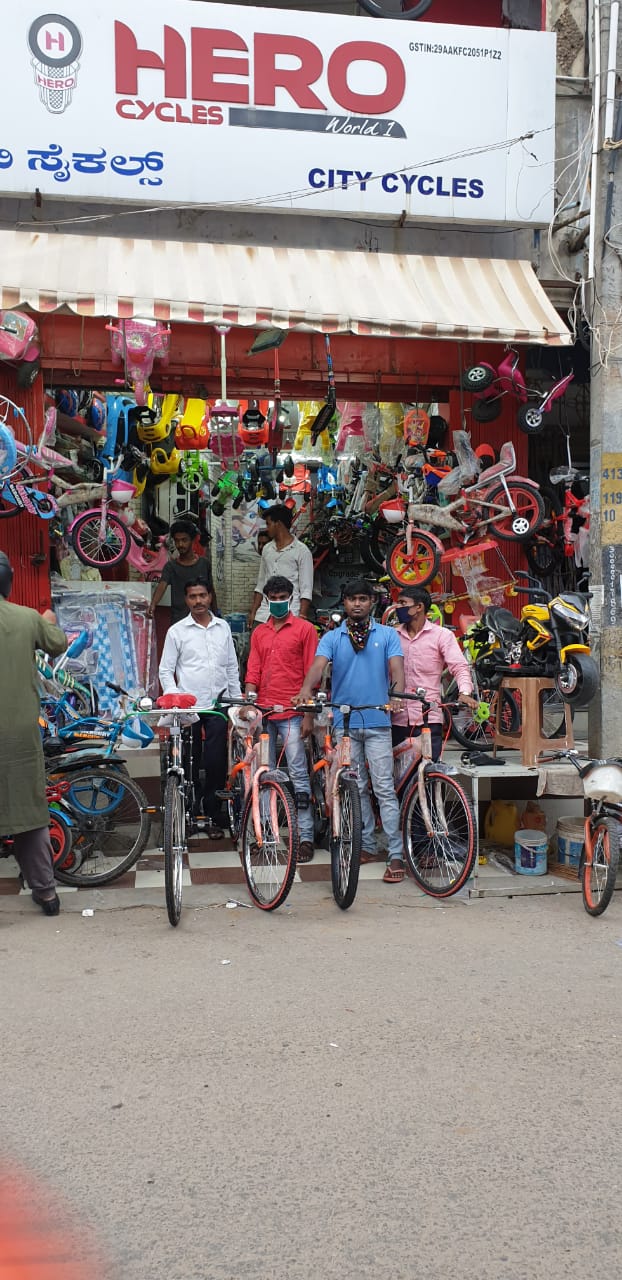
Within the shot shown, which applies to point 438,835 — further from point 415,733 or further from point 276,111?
point 276,111

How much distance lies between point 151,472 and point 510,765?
4.84m

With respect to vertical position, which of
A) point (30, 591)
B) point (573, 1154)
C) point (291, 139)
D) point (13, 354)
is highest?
point (291, 139)

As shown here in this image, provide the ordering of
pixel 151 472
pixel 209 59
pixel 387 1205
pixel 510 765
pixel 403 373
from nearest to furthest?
pixel 387 1205
pixel 510 765
pixel 209 59
pixel 403 373
pixel 151 472

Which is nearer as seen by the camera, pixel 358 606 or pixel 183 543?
pixel 358 606

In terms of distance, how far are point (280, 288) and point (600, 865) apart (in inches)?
192

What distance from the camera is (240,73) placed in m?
8.20

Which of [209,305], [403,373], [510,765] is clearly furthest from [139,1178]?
[403,373]

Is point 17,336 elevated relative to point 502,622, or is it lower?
elevated

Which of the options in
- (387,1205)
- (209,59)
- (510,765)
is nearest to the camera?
(387,1205)

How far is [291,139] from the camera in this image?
8336mm

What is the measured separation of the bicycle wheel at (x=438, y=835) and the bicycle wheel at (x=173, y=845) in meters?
1.58

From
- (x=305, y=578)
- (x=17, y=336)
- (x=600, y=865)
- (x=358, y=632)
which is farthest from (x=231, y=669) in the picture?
(x=17, y=336)

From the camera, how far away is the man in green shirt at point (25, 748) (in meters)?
5.98

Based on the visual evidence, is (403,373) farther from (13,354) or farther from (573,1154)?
(573,1154)
